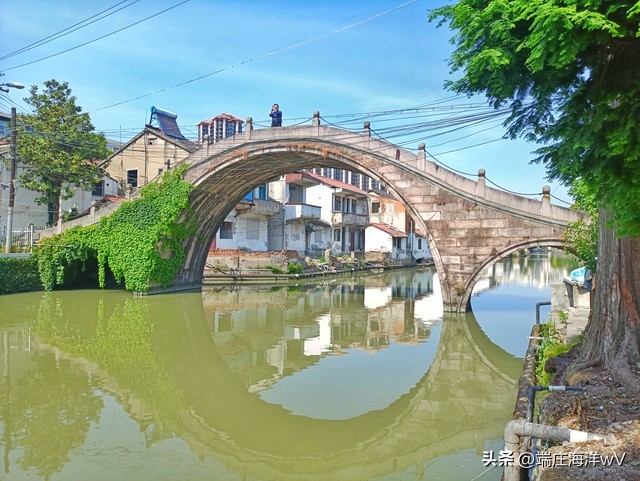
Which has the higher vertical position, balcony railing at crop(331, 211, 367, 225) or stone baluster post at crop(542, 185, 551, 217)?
balcony railing at crop(331, 211, 367, 225)

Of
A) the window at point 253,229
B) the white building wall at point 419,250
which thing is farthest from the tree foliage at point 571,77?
the white building wall at point 419,250

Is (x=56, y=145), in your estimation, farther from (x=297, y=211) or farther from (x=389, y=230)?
(x=389, y=230)

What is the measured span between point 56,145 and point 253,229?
605 inches

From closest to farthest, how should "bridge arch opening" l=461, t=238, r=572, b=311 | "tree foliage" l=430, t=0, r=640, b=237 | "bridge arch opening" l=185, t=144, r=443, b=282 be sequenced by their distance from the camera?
"tree foliage" l=430, t=0, r=640, b=237, "bridge arch opening" l=461, t=238, r=572, b=311, "bridge arch opening" l=185, t=144, r=443, b=282

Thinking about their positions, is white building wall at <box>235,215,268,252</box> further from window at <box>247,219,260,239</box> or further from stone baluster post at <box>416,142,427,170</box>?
stone baluster post at <box>416,142,427,170</box>

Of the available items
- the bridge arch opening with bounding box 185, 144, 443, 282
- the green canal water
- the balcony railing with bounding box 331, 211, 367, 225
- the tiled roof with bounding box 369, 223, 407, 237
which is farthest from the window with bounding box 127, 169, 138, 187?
the tiled roof with bounding box 369, 223, 407, 237

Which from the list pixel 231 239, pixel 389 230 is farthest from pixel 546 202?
pixel 389 230

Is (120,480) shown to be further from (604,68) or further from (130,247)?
(130,247)

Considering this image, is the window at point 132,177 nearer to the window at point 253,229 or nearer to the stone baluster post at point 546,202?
the window at point 253,229

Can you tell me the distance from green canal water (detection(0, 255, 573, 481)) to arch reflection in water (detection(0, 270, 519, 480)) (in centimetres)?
3

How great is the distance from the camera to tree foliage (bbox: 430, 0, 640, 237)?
4496 millimetres

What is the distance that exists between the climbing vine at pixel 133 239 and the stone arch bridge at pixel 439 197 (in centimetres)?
204

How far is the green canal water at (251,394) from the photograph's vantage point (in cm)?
604

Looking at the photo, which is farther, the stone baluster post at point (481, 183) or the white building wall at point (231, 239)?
the white building wall at point (231, 239)
